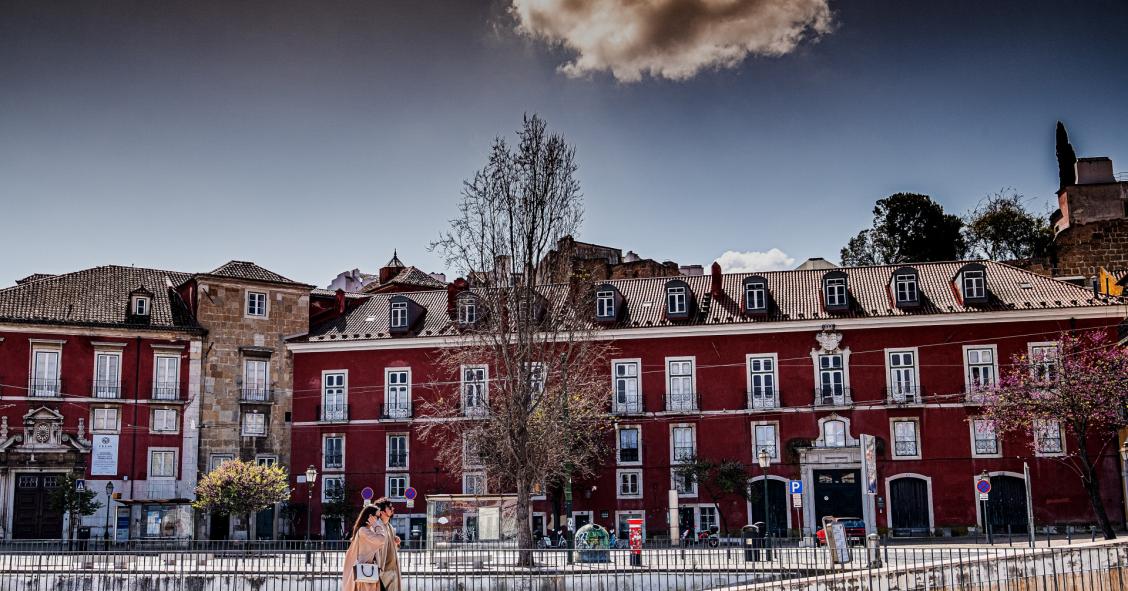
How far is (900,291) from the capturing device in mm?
46031

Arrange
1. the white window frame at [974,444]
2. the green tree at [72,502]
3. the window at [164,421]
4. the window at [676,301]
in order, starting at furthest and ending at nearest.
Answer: the window at [676,301] → the window at [164,421] → the white window frame at [974,444] → the green tree at [72,502]

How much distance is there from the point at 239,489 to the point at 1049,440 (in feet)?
96.8

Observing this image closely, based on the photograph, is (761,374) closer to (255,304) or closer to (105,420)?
(255,304)

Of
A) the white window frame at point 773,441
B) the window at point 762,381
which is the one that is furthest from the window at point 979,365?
the white window frame at point 773,441

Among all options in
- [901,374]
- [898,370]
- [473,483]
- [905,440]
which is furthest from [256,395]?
[905,440]

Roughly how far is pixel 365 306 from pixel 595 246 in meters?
22.5

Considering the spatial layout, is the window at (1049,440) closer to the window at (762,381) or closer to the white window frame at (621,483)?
the window at (762,381)

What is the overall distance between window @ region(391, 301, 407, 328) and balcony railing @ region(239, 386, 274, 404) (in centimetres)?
580

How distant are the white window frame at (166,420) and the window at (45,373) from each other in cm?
364

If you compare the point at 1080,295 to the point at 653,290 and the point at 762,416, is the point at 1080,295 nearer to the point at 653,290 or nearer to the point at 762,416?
the point at 762,416

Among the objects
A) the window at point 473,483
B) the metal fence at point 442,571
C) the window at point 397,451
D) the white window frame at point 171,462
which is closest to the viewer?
the metal fence at point 442,571

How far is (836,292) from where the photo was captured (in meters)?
46.4

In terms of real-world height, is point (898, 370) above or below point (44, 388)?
above

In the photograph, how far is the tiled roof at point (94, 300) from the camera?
46.2 m
